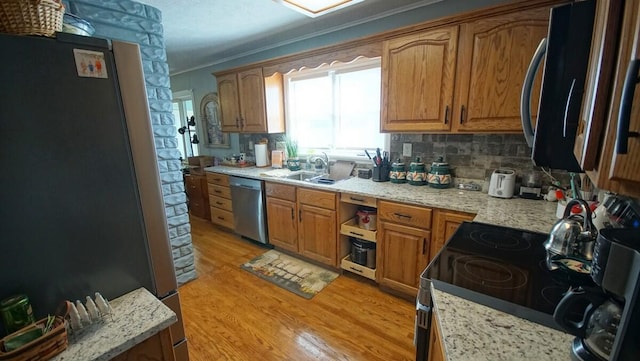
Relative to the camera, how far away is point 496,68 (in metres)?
1.77

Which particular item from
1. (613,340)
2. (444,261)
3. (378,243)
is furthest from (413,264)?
(613,340)

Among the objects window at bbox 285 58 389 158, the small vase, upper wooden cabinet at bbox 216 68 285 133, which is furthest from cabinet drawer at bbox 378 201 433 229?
upper wooden cabinet at bbox 216 68 285 133

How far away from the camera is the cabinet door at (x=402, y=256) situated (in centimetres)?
203

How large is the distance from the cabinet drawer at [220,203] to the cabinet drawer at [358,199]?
172cm

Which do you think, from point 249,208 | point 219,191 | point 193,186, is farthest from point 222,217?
point 193,186

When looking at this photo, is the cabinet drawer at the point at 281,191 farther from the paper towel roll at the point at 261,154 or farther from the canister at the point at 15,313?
the canister at the point at 15,313

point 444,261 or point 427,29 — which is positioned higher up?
point 427,29

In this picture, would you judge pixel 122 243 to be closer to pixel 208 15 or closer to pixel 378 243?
pixel 378 243

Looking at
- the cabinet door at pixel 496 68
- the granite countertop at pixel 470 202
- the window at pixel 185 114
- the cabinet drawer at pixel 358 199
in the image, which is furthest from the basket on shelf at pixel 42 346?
the window at pixel 185 114

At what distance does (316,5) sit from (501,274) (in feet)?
6.08

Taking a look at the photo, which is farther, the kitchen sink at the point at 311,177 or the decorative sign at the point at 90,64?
the kitchen sink at the point at 311,177

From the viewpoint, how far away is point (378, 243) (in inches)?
88.3

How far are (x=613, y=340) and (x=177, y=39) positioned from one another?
12.9 feet

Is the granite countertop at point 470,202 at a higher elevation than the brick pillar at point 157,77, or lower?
lower
